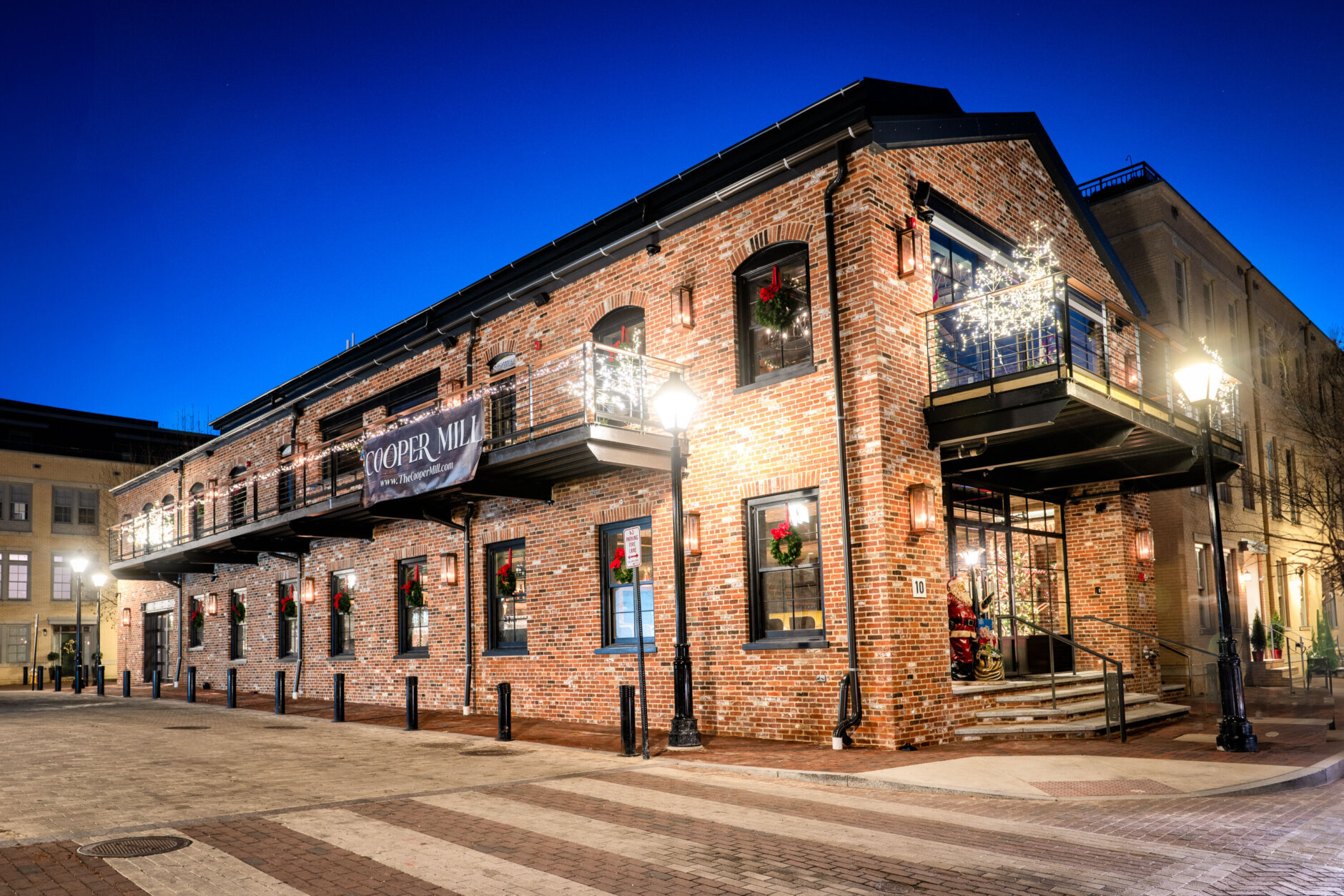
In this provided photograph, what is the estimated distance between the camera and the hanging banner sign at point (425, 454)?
14812mm

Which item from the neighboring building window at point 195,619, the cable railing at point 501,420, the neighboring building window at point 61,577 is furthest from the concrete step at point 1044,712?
the neighboring building window at point 61,577

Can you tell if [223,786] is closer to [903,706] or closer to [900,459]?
[903,706]

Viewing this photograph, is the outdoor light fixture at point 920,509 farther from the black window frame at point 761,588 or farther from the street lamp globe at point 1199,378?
the street lamp globe at point 1199,378

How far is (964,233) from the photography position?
13703 millimetres

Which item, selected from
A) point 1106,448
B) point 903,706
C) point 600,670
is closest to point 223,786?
point 600,670

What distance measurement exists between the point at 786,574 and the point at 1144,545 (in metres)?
7.55

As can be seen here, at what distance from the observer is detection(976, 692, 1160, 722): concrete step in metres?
12.1

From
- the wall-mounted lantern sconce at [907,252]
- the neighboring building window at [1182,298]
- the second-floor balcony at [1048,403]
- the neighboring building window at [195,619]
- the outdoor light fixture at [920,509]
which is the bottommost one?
the neighboring building window at [195,619]

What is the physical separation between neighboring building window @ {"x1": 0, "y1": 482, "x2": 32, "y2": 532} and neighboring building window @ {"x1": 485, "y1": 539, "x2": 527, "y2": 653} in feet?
111

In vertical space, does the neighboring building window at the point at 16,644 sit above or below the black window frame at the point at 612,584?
below

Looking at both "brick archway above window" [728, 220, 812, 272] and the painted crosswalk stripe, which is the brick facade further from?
the painted crosswalk stripe

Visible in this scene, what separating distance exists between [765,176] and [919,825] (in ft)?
28.0

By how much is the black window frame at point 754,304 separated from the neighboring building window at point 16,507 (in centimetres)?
3975

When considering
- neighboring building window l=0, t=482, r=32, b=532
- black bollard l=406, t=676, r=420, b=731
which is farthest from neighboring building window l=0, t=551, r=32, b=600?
black bollard l=406, t=676, r=420, b=731
